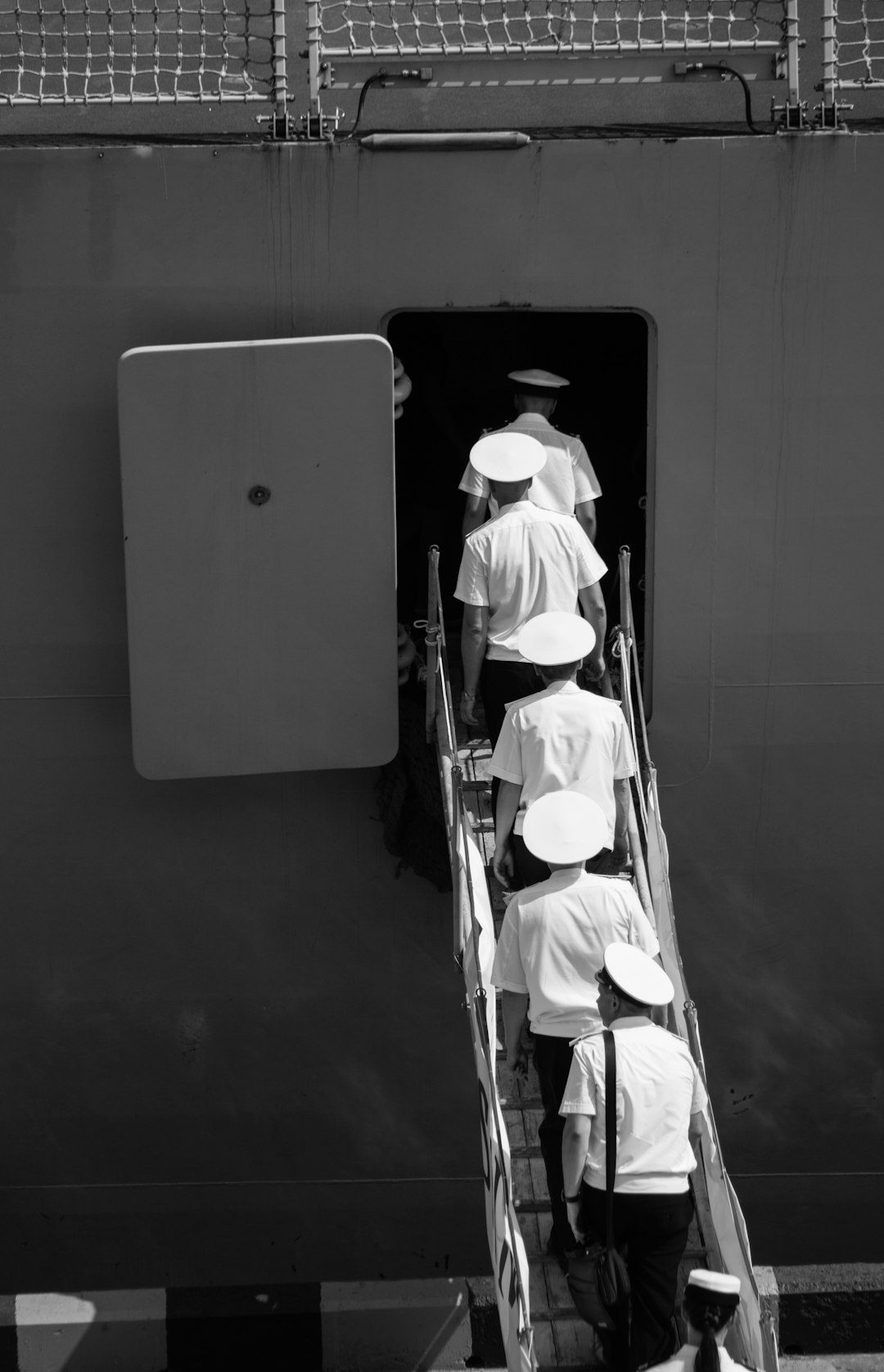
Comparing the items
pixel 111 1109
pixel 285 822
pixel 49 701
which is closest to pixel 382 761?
pixel 285 822

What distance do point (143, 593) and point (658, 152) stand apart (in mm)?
2692

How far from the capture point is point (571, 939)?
426 centimetres

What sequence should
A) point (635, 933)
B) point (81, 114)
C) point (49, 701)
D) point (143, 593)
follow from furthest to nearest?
point (81, 114), point (49, 701), point (143, 593), point (635, 933)

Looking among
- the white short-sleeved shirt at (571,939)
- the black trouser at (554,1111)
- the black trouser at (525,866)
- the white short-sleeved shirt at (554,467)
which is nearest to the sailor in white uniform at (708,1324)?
the black trouser at (554,1111)

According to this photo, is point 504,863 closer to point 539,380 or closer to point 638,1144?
point 638,1144

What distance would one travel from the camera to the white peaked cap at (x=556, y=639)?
4855 mm

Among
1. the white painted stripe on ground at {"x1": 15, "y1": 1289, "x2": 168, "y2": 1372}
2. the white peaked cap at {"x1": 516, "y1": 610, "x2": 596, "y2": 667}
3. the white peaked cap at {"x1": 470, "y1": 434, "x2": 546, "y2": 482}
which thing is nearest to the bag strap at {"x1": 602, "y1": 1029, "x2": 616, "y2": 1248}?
the white peaked cap at {"x1": 516, "y1": 610, "x2": 596, "y2": 667}

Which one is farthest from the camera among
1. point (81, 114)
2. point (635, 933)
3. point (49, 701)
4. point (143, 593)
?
point (81, 114)

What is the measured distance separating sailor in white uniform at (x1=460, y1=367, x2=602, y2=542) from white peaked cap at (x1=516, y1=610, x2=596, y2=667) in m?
1.07

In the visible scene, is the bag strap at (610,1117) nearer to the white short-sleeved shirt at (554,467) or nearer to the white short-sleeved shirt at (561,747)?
the white short-sleeved shirt at (561,747)

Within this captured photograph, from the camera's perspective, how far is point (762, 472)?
641 cm

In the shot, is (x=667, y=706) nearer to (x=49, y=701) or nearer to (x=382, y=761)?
(x=382, y=761)

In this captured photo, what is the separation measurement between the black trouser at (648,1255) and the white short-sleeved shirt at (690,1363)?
45 cm

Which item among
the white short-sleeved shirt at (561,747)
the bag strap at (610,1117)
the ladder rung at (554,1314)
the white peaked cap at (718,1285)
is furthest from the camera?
the white short-sleeved shirt at (561,747)
